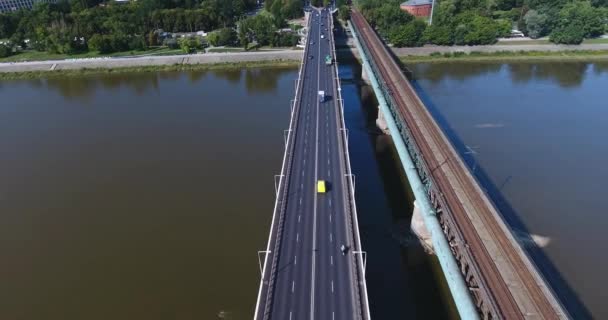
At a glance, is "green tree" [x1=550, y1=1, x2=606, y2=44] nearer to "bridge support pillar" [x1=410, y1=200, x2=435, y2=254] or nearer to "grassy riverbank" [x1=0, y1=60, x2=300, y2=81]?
"grassy riverbank" [x1=0, y1=60, x2=300, y2=81]

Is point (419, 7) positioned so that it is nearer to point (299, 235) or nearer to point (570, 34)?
point (570, 34)

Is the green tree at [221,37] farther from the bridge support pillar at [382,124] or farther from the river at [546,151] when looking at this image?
the bridge support pillar at [382,124]


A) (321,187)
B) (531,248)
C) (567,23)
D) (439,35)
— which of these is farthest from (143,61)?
(567,23)

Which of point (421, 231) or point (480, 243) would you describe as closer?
point (480, 243)

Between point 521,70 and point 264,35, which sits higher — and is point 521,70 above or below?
below

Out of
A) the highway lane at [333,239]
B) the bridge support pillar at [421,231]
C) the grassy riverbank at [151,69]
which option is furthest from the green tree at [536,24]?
the bridge support pillar at [421,231]

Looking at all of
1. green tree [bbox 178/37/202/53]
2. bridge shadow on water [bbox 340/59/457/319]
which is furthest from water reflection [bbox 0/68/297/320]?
green tree [bbox 178/37/202/53]

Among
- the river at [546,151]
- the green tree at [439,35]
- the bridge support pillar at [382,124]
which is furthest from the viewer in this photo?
the green tree at [439,35]
